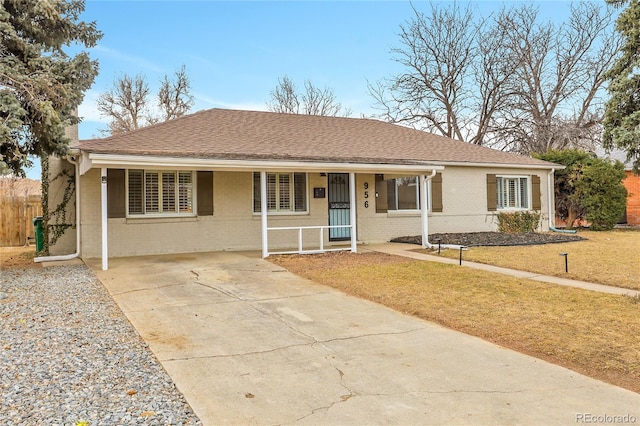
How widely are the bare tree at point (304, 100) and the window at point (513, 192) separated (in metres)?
19.2

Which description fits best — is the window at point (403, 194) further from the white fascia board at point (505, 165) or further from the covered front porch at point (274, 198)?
the white fascia board at point (505, 165)

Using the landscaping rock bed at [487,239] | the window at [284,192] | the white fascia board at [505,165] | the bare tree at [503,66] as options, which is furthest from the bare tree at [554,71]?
the window at [284,192]

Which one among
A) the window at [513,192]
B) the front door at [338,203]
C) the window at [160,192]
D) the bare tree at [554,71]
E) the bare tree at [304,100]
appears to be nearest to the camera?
the window at [160,192]

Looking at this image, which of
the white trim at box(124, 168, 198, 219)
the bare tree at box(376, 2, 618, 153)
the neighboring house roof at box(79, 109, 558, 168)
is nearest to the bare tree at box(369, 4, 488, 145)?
the bare tree at box(376, 2, 618, 153)

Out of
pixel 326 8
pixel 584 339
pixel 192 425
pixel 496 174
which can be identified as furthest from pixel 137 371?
pixel 326 8

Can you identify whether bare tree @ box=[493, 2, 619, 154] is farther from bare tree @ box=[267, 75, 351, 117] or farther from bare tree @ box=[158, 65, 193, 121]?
bare tree @ box=[158, 65, 193, 121]

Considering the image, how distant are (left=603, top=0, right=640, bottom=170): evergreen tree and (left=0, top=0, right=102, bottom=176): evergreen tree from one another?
1044cm

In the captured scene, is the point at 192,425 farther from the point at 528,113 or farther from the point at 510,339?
the point at 528,113

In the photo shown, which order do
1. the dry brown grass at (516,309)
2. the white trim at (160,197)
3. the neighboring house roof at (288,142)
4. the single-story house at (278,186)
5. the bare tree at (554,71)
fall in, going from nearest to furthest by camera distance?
the dry brown grass at (516,309)
the neighboring house roof at (288,142)
the single-story house at (278,186)
the white trim at (160,197)
the bare tree at (554,71)

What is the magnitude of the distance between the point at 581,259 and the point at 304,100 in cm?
2646

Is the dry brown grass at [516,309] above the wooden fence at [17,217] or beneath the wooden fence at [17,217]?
beneath

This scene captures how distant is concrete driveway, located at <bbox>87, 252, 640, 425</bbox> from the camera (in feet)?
10.1

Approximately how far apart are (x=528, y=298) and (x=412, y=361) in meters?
3.29

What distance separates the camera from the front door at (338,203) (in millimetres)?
13586
